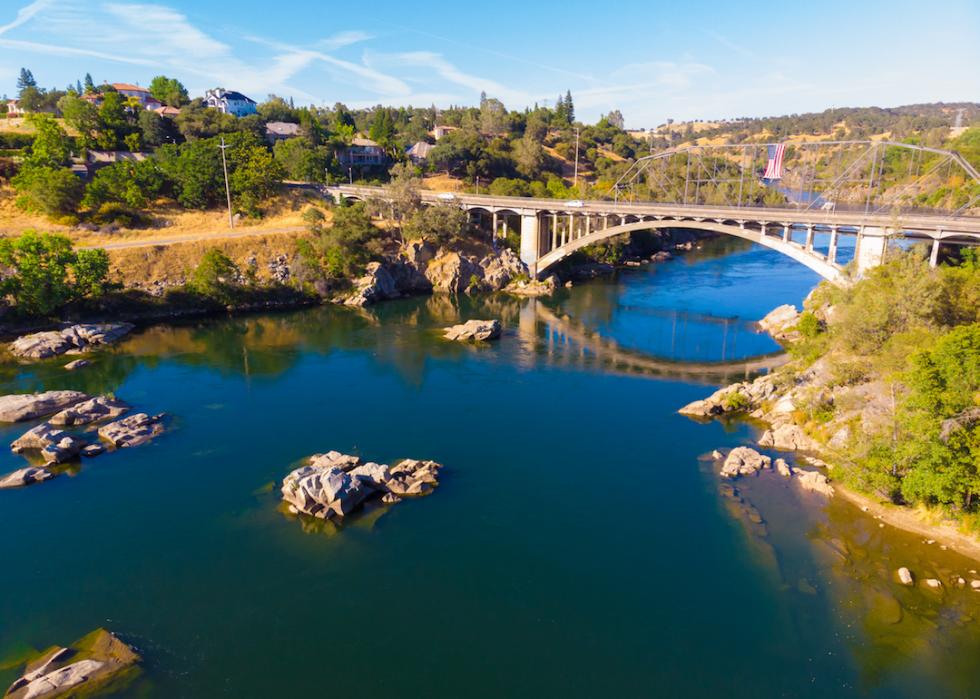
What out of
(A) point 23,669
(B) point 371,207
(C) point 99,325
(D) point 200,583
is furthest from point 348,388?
(B) point 371,207

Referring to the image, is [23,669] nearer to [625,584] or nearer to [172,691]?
[172,691]

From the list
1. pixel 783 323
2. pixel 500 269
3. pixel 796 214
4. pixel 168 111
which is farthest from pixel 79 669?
pixel 168 111

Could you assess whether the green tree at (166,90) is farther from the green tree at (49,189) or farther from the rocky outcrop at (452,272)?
the rocky outcrop at (452,272)

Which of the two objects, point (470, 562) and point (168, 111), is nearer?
point (470, 562)

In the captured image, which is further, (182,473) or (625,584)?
(182,473)

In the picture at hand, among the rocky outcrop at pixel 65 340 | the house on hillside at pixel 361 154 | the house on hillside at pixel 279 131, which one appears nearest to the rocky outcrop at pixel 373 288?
the rocky outcrop at pixel 65 340

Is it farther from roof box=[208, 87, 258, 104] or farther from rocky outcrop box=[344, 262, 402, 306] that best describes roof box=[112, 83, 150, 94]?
rocky outcrop box=[344, 262, 402, 306]

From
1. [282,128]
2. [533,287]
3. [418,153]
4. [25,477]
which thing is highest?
[282,128]

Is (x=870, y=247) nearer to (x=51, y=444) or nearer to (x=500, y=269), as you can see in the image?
(x=500, y=269)
